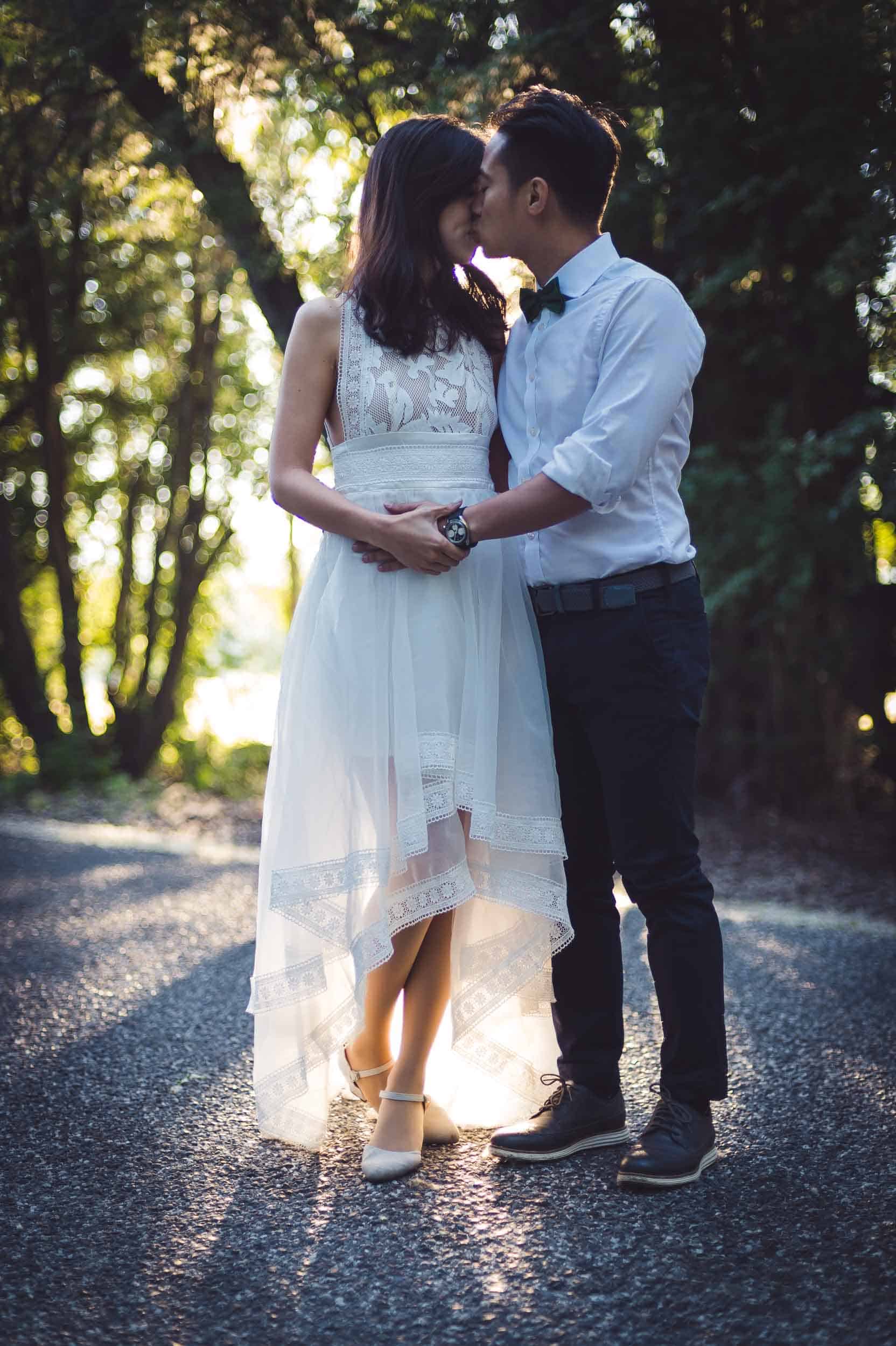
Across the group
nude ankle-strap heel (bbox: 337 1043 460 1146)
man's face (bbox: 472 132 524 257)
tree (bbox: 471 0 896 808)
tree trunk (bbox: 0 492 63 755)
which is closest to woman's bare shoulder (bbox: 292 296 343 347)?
man's face (bbox: 472 132 524 257)

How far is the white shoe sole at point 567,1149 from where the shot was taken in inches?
88.3

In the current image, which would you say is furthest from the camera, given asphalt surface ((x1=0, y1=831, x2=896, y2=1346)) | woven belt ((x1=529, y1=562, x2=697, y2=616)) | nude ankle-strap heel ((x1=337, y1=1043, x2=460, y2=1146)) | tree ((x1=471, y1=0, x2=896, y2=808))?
tree ((x1=471, y1=0, x2=896, y2=808))

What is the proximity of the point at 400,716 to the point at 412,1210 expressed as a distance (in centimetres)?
95

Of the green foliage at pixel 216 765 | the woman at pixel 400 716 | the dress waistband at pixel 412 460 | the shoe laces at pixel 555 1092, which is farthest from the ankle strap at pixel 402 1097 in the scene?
the green foliage at pixel 216 765

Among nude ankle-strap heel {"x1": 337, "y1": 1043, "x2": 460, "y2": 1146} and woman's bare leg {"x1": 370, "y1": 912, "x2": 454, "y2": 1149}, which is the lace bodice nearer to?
woman's bare leg {"x1": 370, "y1": 912, "x2": 454, "y2": 1149}

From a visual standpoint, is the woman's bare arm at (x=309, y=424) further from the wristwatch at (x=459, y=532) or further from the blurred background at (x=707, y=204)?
the blurred background at (x=707, y=204)

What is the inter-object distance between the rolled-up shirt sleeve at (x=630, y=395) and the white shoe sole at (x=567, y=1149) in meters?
1.36

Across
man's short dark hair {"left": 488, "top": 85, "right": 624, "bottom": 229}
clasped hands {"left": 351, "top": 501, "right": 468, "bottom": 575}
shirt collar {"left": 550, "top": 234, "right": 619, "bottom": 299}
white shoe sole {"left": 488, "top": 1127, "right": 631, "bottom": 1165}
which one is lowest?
white shoe sole {"left": 488, "top": 1127, "right": 631, "bottom": 1165}

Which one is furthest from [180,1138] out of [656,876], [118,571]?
[118,571]

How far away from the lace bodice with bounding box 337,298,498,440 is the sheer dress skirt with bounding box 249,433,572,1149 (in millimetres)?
39

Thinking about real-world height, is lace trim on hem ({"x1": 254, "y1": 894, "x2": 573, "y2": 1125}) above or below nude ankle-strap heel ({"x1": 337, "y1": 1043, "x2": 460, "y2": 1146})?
above

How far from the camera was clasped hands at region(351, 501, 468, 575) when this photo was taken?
2.11 metres

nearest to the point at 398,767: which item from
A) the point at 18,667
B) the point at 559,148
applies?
the point at 559,148

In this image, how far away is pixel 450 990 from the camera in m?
2.36
